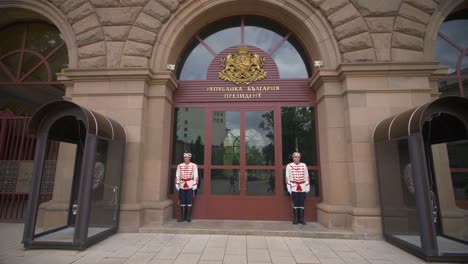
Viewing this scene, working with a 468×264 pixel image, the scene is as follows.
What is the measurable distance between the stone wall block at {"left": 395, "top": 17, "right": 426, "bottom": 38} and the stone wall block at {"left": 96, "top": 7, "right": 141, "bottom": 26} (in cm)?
741

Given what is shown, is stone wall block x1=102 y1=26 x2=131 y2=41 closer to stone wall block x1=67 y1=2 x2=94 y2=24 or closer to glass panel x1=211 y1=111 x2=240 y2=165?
stone wall block x1=67 y1=2 x2=94 y2=24

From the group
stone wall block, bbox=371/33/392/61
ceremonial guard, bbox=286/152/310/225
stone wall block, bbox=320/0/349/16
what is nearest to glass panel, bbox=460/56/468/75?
stone wall block, bbox=371/33/392/61

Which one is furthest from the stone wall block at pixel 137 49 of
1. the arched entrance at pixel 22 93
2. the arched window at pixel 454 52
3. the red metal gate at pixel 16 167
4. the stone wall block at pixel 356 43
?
the arched window at pixel 454 52

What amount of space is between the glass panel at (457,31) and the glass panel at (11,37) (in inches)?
553

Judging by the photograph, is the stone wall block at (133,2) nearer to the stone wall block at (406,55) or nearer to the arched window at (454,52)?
the stone wall block at (406,55)

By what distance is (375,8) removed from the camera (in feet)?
23.3

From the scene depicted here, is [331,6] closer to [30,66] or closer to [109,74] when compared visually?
[109,74]

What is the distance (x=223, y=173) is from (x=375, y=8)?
6413mm

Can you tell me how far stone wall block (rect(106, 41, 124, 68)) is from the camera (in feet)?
23.7

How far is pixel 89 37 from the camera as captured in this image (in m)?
7.45

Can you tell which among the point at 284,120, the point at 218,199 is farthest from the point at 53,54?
the point at 284,120

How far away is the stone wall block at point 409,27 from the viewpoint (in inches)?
273

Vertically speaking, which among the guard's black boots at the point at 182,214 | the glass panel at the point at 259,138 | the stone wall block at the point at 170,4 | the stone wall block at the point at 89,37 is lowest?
the guard's black boots at the point at 182,214

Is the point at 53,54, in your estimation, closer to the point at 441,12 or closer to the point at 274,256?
the point at 274,256
